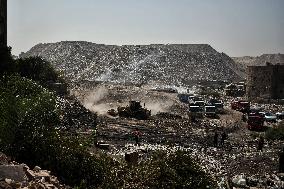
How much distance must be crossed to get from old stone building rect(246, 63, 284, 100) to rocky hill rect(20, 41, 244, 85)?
26.0 metres

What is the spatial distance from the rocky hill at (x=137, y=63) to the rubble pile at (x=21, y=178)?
211ft

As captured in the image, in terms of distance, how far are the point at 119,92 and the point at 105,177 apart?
34457 millimetres

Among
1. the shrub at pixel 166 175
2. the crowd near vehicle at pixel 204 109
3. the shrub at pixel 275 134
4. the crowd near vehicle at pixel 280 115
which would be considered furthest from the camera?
the crowd near vehicle at pixel 280 115

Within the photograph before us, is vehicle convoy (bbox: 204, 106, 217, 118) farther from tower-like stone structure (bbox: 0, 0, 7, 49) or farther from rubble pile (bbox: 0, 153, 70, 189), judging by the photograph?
rubble pile (bbox: 0, 153, 70, 189)

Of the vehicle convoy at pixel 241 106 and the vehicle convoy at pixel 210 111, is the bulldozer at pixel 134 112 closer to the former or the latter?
the vehicle convoy at pixel 210 111

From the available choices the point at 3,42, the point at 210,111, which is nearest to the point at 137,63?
the point at 210,111

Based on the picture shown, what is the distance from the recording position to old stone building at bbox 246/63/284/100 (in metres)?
48.6

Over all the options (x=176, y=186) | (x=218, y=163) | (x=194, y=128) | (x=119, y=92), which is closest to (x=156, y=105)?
(x=119, y=92)

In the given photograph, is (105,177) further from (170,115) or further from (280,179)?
(170,115)

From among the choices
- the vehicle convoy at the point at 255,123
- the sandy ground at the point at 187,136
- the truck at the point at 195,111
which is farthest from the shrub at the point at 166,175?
the truck at the point at 195,111

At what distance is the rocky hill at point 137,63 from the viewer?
269ft

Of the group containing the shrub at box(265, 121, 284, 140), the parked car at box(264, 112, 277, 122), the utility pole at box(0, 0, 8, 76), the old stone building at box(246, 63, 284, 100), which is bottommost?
the shrub at box(265, 121, 284, 140)

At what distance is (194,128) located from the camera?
33125 mm

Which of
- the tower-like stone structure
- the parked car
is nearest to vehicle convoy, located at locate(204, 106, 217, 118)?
the parked car
